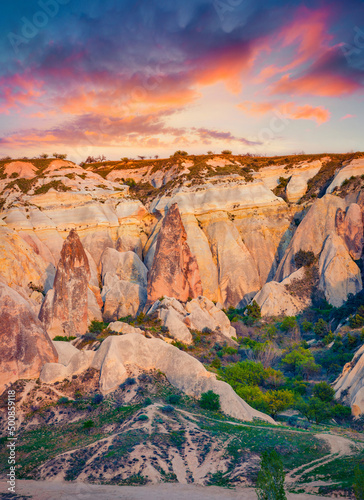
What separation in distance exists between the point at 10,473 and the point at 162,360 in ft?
38.3

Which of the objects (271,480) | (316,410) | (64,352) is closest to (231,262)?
(316,410)

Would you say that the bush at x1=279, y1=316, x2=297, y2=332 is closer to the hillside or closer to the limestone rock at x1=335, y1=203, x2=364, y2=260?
the hillside

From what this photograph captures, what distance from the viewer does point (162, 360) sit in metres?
27.5

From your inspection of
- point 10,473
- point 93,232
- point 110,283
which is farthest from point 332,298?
point 10,473

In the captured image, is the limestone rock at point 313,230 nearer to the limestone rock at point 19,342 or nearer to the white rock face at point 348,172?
the white rock face at point 348,172

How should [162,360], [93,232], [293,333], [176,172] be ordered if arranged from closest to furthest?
[162,360] → [293,333] → [93,232] → [176,172]

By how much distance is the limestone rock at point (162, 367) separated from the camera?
24.5 metres

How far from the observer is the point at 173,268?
158 feet

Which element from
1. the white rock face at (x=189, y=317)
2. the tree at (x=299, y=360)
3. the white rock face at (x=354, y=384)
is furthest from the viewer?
the white rock face at (x=189, y=317)

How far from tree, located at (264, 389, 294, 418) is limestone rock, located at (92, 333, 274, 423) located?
2.08 meters

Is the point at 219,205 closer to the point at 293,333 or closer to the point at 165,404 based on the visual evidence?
the point at 293,333

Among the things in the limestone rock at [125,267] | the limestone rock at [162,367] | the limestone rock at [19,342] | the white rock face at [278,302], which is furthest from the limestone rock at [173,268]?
the limestone rock at [19,342]

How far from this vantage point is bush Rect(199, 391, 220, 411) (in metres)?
23.9

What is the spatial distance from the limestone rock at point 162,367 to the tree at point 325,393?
6132 mm
